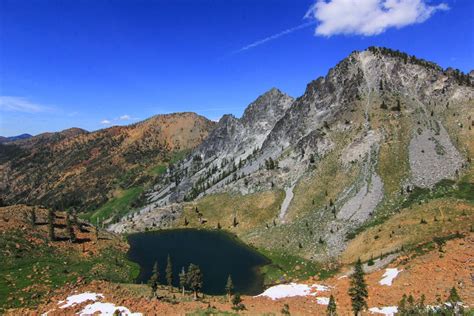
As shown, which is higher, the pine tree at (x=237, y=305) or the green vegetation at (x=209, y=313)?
the green vegetation at (x=209, y=313)

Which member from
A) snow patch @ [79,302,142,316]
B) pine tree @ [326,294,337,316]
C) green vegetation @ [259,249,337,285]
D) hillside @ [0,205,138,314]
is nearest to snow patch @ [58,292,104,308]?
snow patch @ [79,302,142,316]

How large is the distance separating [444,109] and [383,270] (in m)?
107

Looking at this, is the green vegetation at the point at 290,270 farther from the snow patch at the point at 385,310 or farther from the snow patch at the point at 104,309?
the snow patch at the point at 104,309

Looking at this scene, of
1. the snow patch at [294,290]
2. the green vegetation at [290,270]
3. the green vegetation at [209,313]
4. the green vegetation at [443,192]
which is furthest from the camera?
the green vegetation at [443,192]

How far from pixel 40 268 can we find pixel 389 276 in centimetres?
7222

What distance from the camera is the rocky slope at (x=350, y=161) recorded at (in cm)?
10756

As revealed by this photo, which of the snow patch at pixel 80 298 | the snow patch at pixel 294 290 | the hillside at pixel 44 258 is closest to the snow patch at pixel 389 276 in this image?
the snow patch at pixel 294 290

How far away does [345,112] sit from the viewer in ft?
519

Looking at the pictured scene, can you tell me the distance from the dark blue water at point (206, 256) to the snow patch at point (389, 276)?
2513 cm

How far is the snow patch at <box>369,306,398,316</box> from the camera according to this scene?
165ft

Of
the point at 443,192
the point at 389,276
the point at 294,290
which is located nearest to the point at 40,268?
the point at 294,290

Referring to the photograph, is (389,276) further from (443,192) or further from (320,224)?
(443,192)

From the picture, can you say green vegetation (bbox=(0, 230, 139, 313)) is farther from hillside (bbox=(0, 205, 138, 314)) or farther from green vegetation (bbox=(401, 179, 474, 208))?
green vegetation (bbox=(401, 179, 474, 208))

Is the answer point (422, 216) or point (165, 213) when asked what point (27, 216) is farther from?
point (422, 216)
